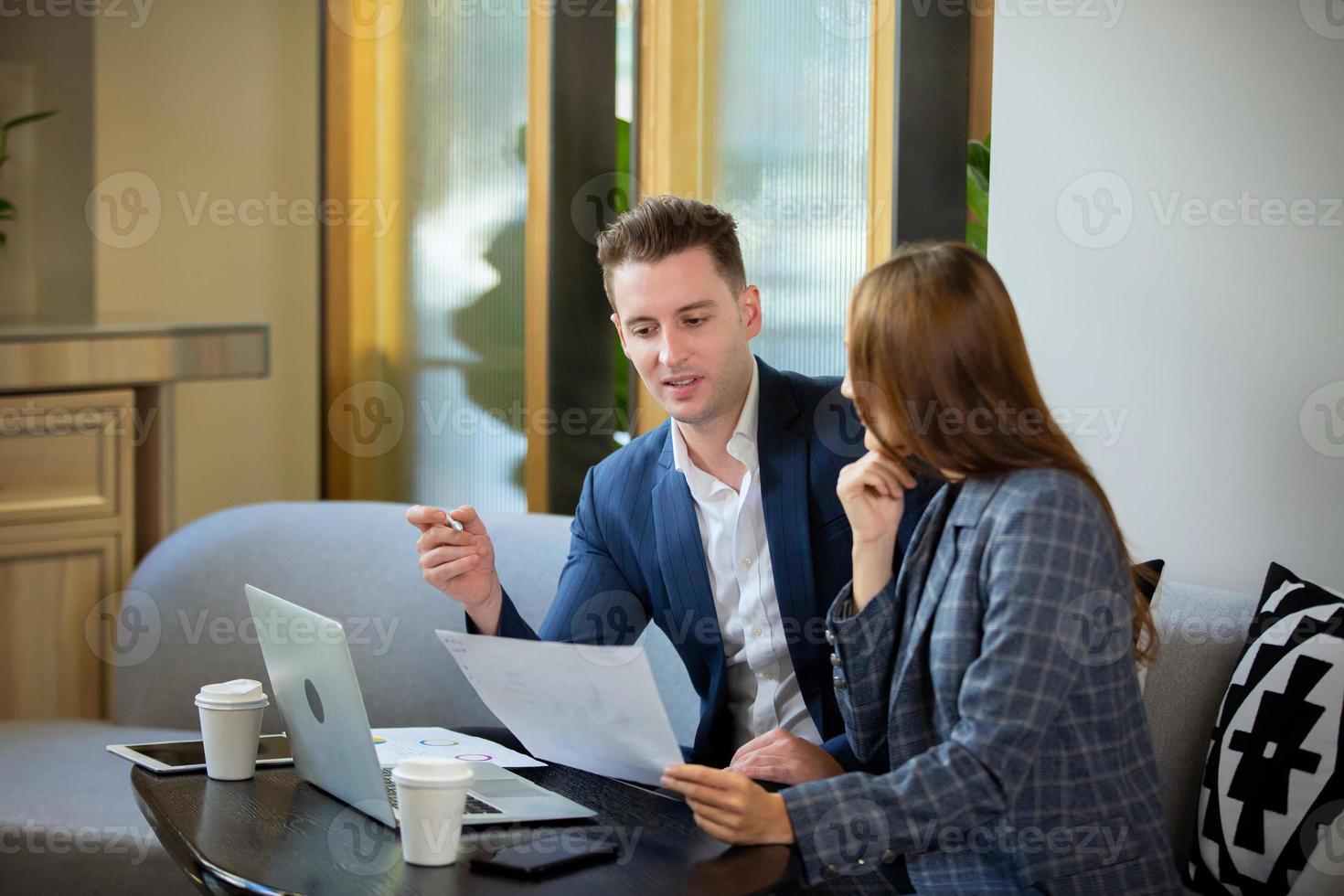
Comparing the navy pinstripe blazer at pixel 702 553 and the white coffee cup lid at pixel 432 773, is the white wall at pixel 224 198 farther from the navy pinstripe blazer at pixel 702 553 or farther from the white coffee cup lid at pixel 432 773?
the white coffee cup lid at pixel 432 773

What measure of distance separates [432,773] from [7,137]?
10.1 ft

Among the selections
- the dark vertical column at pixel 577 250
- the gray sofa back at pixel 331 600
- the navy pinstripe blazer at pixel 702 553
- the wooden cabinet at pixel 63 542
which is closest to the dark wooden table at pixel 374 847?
the navy pinstripe blazer at pixel 702 553

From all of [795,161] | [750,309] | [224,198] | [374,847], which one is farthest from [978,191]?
[224,198]

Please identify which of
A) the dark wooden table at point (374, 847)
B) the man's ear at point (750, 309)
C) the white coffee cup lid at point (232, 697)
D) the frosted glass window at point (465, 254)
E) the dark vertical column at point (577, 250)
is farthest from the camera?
the frosted glass window at point (465, 254)

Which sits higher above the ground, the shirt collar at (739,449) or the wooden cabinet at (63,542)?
the shirt collar at (739,449)

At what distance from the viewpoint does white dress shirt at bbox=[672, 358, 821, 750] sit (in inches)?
80.2

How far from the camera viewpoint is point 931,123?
2750mm

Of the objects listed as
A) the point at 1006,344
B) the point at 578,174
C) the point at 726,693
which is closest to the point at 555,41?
the point at 578,174

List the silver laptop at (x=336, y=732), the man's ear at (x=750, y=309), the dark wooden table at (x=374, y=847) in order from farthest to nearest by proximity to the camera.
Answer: the man's ear at (x=750, y=309) → the silver laptop at (x=336, y=732) → the dark wooden table at (x=374, y=847)

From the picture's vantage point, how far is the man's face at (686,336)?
2.04 metres

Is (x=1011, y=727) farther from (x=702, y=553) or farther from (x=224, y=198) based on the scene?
(x=224, y=198)

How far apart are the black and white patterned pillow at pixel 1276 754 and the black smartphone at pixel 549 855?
32.2 inches

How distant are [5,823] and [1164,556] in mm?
1952

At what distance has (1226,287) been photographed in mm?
2127
